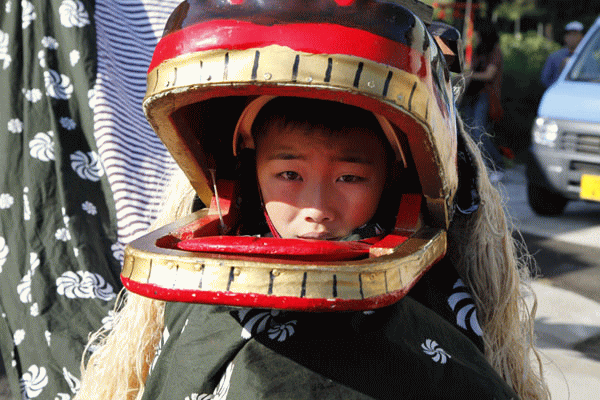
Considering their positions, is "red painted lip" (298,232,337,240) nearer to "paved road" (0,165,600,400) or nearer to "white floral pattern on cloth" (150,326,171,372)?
"white floral pattern on cloth" (150,326,171,372)

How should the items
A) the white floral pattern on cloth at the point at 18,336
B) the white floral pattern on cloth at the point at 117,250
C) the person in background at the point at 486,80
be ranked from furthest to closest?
1. the person in background at the point at 486,80
2. the white floral pattern on cloth at the point at 117,250
3. the white floral pattern on cloth at the point at 18,336

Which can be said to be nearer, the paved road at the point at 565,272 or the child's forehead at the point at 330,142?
the child's forehead at the point at 330,142

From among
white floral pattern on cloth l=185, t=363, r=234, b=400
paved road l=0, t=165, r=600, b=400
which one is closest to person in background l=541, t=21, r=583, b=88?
paved road l=0, t=165, r=600, b=400

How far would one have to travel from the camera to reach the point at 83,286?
1.79 metres

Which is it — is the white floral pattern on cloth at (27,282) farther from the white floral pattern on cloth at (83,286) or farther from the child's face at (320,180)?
the child's face at (320,180)

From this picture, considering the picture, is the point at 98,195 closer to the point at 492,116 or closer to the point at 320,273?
the point at 320,273

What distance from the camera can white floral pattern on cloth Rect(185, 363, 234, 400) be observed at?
104 cm

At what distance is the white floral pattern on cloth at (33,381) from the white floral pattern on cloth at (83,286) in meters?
0.20

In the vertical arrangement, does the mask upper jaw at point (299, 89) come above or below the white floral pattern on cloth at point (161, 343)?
above

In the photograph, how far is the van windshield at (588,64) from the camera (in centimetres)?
528

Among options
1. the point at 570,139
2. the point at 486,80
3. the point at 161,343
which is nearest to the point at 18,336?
the point at 161,343

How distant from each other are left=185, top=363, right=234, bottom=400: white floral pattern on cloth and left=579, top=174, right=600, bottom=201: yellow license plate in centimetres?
453

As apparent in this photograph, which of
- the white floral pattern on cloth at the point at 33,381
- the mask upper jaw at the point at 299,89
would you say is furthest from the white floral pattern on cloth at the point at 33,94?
the mask upper jaw at the point at 299,89

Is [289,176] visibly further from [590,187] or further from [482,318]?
[590,187]
